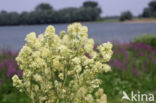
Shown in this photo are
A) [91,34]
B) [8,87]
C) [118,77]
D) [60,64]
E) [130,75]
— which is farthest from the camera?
[91,34]

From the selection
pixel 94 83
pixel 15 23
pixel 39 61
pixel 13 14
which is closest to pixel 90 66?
pixel 94 83

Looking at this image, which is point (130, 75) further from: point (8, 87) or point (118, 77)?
point (8, 87)

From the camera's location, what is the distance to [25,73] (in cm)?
208

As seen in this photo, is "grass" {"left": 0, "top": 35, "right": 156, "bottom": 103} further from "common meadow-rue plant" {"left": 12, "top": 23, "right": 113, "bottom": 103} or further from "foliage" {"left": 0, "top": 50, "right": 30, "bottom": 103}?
"common meadow-rue plant" {"left": 12, "top": 23, "right": 113, "bottom": 103}

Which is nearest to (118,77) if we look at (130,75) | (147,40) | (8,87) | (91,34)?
(130,75)

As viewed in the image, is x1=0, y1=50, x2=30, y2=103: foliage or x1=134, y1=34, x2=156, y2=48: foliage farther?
x1=134, y1=34, x2=156, y2=48: foliage

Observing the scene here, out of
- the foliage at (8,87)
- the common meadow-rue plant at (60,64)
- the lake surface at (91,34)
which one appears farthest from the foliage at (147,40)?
the common meadow-rue plant at (60,64)

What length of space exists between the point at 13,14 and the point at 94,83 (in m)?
18.1

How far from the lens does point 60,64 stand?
213cm

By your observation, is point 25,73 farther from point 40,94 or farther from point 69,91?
point 69,91

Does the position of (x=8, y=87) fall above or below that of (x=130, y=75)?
above

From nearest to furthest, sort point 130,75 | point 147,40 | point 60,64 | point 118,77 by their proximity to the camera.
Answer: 1. point 60,64
2. point 130,75
3. point 118,77
4. point 147,40

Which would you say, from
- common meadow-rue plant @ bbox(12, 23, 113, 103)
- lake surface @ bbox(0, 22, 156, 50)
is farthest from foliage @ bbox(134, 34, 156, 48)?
common meadow-rue plant @ bbox(12, 23, 113, 103)

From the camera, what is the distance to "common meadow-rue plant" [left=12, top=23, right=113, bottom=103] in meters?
2.01
